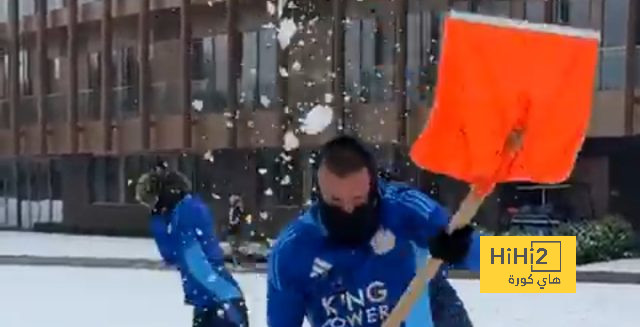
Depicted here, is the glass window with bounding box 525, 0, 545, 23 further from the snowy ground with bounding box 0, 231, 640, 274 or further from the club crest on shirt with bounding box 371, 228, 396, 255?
the club crest on shirt with bounding box 371, 228, 396, 255

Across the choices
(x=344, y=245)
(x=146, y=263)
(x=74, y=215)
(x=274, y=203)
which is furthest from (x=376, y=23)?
(x=344, y=245)

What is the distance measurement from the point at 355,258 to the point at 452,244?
1.22ft

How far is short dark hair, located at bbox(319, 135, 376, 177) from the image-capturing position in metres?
3.47

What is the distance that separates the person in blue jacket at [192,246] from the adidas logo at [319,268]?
81.2 inches

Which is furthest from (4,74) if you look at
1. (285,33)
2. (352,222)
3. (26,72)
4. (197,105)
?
(352,222)

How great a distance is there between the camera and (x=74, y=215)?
37.9 metres

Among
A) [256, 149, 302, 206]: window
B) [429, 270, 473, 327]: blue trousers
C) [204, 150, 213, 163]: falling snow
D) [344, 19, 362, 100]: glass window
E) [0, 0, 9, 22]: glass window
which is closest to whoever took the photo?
[429, 270, 473, 327]: blue trousers

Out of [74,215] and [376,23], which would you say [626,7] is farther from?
[74,215]

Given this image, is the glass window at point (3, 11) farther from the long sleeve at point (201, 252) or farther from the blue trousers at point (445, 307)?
the blue trousers at point (445, 307)

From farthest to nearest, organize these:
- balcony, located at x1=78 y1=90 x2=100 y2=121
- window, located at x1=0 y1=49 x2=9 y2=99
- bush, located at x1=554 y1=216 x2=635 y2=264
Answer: window, located at x1=0 y1=49 x2=9 y2=99, balcony, located at x1=78 y1=90 x2=100 y2=121, bush, located at x1=554 y1=216 x2=635 y2=264

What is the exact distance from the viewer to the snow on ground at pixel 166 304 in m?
13.6

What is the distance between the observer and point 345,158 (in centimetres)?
348

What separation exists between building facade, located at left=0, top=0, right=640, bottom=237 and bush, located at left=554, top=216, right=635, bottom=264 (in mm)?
2213

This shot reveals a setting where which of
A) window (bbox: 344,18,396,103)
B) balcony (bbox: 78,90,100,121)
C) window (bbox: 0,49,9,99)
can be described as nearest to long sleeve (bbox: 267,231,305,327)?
window (bbox: 344,18,396,103)
